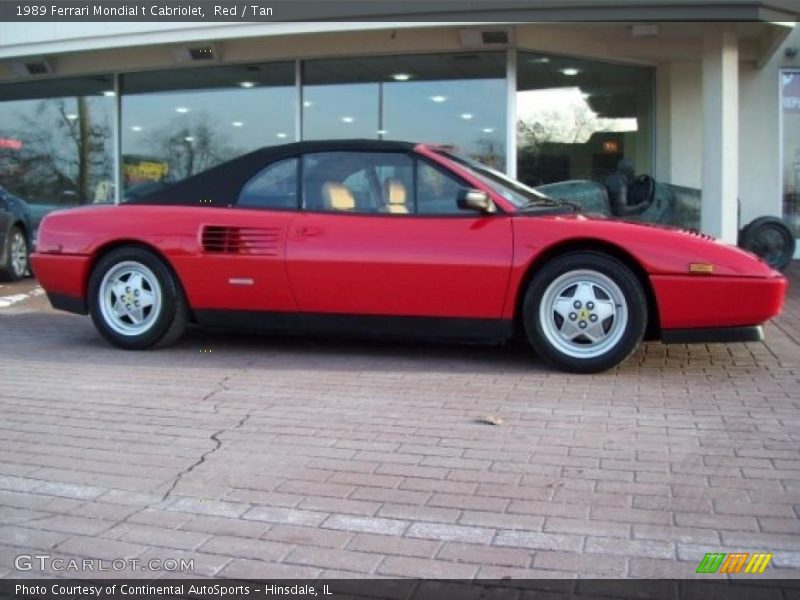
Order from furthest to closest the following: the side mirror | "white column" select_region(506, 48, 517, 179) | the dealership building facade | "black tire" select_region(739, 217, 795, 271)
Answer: "white column" select_region(506, 48, 517, 179) < the dealership building facade < "black tire" select_region(739, 217, 795, 271) < the side mirror

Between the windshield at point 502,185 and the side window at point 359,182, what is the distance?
35 cm

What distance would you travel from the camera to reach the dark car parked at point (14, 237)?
34.4ft

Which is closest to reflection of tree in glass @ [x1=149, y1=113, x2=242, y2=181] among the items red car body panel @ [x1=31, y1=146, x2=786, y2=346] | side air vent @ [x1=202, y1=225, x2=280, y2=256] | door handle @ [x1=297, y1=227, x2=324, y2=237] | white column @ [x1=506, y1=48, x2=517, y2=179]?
white column @ [x1=506, y1=48, x2=517, y2=179]

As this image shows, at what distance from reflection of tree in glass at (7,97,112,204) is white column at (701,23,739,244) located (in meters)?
9.10

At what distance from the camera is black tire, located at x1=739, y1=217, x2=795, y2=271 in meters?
11.0

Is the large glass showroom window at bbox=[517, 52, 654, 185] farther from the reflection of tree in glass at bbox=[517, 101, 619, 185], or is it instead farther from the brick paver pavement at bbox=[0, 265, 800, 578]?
the brick paver pavement at bbox=[0, 265, 800, 578]

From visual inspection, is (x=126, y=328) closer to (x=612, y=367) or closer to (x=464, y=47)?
(x=612, y=367)

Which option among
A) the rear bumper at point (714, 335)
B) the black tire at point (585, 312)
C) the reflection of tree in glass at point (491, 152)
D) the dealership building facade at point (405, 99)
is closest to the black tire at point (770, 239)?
the dealership building facade at point (405, 99)

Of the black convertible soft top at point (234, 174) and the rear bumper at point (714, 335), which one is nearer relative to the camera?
the rear bumper at point (714, 335)

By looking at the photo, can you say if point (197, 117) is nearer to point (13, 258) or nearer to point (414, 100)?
point (414, 100)

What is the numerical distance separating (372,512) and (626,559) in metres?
1.01

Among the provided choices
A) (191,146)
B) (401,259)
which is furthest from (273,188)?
(191,146)

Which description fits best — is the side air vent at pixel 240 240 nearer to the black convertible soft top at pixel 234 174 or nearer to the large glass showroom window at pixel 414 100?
the black convertible soft top at pixel 234 174

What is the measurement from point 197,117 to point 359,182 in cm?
797
